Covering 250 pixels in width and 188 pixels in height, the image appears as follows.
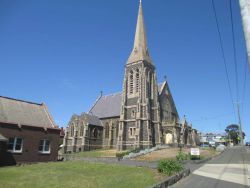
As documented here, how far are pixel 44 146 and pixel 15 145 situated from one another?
3770mm

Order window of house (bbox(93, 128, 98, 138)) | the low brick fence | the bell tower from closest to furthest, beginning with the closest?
the low brick fence → the bell tower → window of house (bbox(93, 128, 98, 138))

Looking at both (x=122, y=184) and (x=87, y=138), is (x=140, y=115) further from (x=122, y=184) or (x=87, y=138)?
(x=122, y=184)

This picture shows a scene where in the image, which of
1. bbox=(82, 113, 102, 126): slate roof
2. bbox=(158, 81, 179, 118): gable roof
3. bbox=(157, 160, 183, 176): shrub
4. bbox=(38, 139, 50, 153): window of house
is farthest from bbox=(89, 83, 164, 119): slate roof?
bbox=(157, 160, 183, 176): shrub

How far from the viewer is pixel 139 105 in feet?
175

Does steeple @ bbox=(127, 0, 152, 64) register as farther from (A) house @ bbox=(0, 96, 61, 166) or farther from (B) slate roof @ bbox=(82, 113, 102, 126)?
(A) house @ bbox=(0, 96, 61, 166)

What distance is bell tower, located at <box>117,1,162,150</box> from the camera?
170ft

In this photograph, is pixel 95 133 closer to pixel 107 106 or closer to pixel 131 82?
pixel 107 106

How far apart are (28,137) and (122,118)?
94.8ft

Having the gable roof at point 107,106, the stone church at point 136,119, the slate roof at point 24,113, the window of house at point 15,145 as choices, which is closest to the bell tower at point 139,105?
the stone church at point 136,119

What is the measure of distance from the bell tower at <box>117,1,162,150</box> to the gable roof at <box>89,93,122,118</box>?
5.69m

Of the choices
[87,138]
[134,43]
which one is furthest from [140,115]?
[134,43]

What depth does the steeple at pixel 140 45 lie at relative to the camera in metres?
60.2

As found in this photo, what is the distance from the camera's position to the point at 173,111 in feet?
218

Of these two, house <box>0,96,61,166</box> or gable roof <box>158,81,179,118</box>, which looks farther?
Answer: gable roof <box>158,81,179,118</box>
